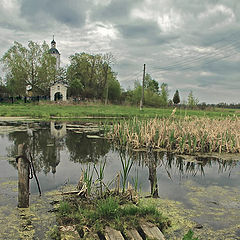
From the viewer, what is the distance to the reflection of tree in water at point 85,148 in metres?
7.73

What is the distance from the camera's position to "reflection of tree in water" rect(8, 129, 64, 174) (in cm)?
672

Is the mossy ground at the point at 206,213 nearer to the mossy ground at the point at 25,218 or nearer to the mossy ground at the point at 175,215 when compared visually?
the mossy ground at the point at 175,215

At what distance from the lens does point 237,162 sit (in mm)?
8148

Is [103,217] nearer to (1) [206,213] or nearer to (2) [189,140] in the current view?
(1) [206,213]

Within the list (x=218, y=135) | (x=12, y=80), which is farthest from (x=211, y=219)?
(x=12, y=80)

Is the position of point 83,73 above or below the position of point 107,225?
above

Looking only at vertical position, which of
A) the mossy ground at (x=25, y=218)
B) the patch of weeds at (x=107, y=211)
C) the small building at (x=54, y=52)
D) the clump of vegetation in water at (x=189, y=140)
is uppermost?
the small building at (x=54, y=52)

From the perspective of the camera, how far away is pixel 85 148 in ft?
30.0

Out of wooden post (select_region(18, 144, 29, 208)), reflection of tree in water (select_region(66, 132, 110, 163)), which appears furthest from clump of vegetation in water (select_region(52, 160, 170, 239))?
reflection of tree in water (select_region(66, 132, 110, 163))

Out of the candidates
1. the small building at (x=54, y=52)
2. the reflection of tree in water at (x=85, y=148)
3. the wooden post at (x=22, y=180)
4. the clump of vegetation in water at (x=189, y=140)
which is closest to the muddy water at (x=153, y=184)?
the reflection of tree in water at (x=85, y=148)

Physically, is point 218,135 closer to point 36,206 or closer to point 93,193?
point 93,193

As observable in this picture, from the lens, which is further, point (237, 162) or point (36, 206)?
point (237, 162)

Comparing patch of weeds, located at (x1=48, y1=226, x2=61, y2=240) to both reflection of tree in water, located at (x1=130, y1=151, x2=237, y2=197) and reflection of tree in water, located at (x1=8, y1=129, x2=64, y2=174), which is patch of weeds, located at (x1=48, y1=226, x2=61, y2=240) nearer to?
reflection of tree in water, located at (x1=8, y1=129, x2=64, y2=174)

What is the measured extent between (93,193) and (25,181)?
1.30 m
